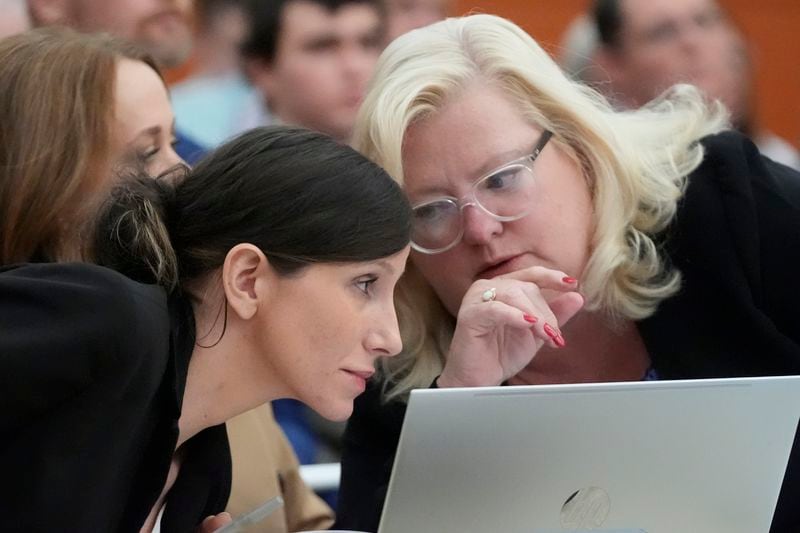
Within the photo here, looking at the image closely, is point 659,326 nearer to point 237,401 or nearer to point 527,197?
point 527,197

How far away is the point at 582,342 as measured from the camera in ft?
6.60

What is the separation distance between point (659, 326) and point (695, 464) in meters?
0.50

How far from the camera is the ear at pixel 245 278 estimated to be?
146 cm

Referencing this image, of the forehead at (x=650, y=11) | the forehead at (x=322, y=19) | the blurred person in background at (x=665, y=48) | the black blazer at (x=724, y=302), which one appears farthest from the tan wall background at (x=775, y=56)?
the black blazer at (x=724, y=302)

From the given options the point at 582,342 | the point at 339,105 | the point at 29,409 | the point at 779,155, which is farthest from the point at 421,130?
the point at 779,155

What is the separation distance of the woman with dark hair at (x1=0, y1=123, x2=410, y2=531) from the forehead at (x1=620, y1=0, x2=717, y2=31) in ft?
6.68

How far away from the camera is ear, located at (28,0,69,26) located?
8.67 ft

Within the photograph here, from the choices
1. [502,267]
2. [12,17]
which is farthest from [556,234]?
[12,17]

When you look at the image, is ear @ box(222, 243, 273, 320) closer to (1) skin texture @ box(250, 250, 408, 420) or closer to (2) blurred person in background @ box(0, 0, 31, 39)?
(1) skin texture @ box(250, 250, 408, 420)

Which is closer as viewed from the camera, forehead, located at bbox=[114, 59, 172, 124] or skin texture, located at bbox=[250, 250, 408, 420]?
skin texture, located at bbox=[250, 250, 408, 420]


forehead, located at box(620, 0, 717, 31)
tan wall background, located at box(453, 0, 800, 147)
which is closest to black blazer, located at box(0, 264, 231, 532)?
forehead, located at box(620, 0, 717, 31)

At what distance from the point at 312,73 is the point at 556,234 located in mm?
1418

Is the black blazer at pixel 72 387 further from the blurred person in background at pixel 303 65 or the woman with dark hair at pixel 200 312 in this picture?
the blurred person in background at pixel 303 65

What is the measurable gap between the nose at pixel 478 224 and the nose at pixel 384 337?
336 millimetres
